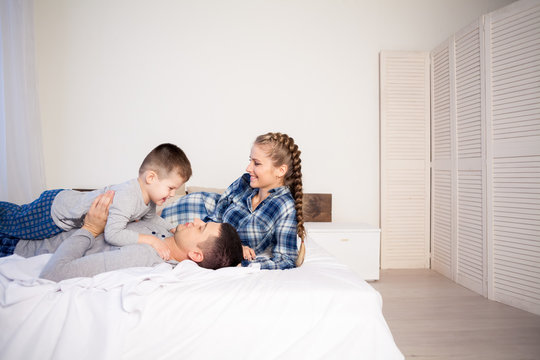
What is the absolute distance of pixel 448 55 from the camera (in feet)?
9.74

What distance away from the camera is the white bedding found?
0.94m

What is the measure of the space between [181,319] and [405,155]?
9.33 feet

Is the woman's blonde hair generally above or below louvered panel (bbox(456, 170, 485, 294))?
above

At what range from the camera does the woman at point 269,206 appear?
1474mm

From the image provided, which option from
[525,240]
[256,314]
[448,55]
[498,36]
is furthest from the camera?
[448,55]

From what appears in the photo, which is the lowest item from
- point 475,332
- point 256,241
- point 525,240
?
point 475,332

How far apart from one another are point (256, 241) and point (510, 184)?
1918 millimetres

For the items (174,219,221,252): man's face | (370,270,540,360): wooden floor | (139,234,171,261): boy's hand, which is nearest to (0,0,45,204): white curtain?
(139,234,171,261): boy's hand

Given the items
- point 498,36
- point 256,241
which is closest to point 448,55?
point 498,36

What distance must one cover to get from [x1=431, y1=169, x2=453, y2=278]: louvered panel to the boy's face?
2.49m

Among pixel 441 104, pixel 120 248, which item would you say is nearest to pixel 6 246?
pixel 120 248

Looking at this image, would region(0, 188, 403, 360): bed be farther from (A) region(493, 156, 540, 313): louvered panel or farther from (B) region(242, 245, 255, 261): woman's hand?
(A) region(493, 156, 540, 313): louvered panel

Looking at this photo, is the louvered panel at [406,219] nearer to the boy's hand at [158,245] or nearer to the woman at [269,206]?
the woman at [269,206]

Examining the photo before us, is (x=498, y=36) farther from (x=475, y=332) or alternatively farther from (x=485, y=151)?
(x=475, y=332)
